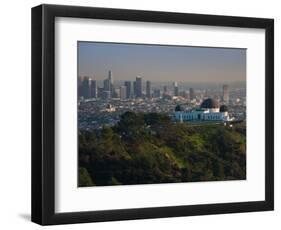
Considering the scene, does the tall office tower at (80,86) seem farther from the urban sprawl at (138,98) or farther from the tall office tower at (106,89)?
the tall office tower at (106,89)

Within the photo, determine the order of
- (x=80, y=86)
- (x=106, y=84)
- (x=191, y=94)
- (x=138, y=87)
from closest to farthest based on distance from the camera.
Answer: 1. (x=80, y=86)
2. (x=106, y=84)
3. (x=138, y=87)
4. (x=191, y=94)

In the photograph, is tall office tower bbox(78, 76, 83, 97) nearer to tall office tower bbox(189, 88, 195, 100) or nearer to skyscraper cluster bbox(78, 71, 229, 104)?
skyscraper cluster bbox(78, 71, 229, 104)

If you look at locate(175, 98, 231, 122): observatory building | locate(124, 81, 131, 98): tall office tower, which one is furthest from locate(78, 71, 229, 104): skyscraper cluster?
locate(175, 98, 231, 122): observatory building

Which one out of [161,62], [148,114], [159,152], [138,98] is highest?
[161,62]

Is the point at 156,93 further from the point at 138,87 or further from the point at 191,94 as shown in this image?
the point at 191,94

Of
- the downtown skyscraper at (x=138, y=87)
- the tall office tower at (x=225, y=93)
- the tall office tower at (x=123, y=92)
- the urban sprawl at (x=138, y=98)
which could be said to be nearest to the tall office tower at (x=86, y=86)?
the urban sprawl at (x=138, y=98)

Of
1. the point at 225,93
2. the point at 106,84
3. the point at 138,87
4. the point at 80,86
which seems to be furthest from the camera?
the point at 225,93

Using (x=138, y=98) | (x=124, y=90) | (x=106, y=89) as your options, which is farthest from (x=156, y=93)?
(x=106, y=89)

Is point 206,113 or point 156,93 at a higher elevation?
point 156,93
